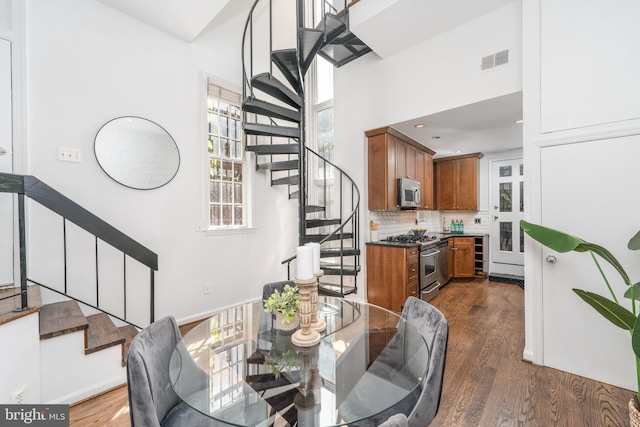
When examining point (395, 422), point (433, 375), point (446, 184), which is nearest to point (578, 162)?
point (433, 375)

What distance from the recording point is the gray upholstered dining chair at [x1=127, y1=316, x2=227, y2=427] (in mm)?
983

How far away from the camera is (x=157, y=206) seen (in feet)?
10.1

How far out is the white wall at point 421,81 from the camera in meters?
2.63

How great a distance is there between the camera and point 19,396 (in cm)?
156

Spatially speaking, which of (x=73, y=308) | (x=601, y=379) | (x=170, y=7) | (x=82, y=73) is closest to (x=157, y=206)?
(x=73, y=308)

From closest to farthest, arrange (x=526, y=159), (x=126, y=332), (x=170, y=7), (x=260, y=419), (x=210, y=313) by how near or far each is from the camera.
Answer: (x=260, y=419) → (x=526, y=159) → (x=126, y=332) → (x=170, y=7) → (x=210, y=313)

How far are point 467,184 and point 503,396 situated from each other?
170 inches

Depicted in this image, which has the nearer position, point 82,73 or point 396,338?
point 396,338

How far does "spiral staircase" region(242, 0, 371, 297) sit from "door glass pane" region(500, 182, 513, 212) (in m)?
3.52

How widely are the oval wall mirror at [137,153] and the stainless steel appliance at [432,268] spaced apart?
3512 millimetres

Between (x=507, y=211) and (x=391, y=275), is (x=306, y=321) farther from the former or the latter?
(x=507, y=211)

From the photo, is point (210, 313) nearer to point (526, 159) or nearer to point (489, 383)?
point (489, 383)

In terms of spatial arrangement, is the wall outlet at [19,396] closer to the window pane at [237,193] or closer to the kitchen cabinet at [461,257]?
the window pane at [237,193]

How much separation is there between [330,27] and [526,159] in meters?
2.49
